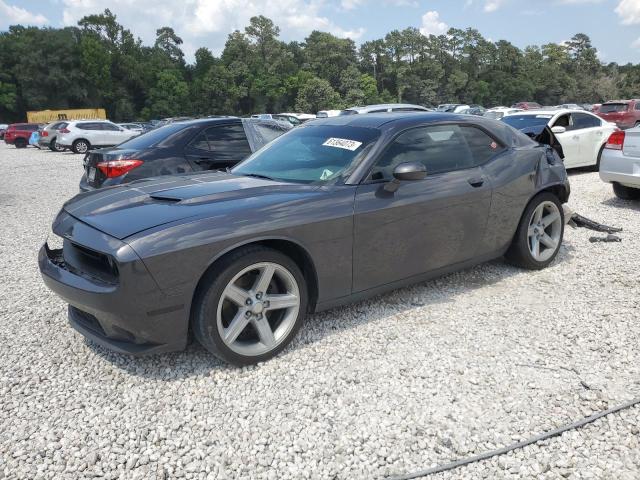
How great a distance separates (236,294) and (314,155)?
138 centimetres

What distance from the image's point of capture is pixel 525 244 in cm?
466

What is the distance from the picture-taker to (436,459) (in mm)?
2336

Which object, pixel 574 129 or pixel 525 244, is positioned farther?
pixel 574 129

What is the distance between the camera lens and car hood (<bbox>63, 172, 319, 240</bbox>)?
2932 mm

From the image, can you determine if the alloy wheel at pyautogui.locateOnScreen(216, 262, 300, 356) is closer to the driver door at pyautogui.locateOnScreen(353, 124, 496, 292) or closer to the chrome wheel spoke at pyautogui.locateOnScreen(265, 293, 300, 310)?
the chrome wheel spoke at pyautogui.locateOnScreen(265, 293, 300, 310)

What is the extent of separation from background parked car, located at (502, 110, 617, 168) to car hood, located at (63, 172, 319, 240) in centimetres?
834

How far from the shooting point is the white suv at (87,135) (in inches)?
893

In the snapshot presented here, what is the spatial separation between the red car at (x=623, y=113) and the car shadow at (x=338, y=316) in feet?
65.3

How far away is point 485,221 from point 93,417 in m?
3.24

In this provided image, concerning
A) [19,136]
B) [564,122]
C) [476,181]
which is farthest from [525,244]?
[19,136]

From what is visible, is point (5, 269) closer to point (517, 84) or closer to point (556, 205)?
point (556, 205)

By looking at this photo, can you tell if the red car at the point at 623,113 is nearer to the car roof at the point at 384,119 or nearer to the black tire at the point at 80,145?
the car roof at the point at 384,119

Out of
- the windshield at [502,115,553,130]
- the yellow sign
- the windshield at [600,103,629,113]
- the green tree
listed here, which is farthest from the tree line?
the windshield at [502,115,553,130]

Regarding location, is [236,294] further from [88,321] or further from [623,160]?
[623,160]
